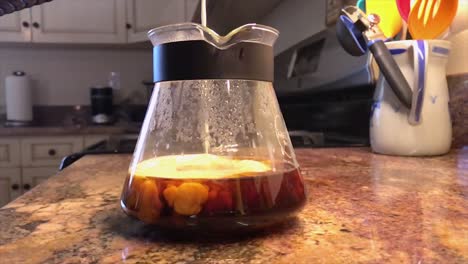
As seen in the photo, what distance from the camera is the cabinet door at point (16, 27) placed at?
7.46ft

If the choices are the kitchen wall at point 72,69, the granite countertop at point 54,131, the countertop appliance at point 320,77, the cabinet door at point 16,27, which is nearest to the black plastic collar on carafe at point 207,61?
the countertop appliance at point 320,77

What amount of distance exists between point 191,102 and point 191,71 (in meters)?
0.04

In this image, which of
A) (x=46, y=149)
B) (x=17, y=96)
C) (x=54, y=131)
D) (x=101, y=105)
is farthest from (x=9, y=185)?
(x=101, y=105)

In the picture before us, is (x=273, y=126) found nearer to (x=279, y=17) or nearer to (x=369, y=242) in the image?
(x=369, y=242)

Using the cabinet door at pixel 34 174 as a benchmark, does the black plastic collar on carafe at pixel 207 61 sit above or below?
above

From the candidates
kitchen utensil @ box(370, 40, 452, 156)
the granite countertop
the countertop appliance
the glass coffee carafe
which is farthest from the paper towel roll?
the glass coffee carafe

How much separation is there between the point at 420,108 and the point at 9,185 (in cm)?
203

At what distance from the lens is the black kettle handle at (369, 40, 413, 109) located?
701 mm

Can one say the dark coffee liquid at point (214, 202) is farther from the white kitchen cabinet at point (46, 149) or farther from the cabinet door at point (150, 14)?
the cabinet door at point (150, 14)

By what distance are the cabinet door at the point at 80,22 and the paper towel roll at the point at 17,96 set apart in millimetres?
245

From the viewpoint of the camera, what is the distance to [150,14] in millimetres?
2359

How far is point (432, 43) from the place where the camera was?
72 cm

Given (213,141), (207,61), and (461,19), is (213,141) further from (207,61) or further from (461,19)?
(461,19)

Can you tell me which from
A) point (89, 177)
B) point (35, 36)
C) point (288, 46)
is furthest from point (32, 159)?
point (89, 177)
